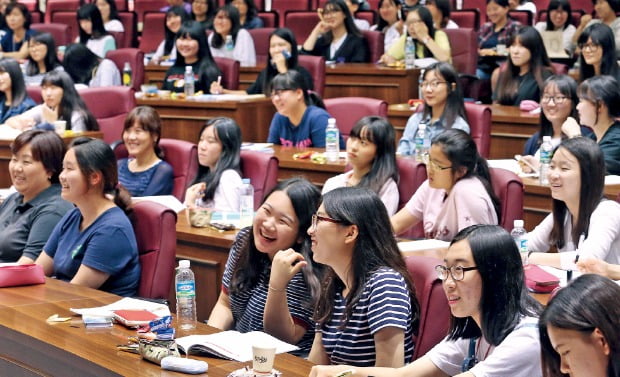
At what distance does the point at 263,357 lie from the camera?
111 inches

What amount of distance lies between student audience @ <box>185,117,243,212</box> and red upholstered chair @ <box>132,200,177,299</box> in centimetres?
126

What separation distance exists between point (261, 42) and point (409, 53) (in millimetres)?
2029

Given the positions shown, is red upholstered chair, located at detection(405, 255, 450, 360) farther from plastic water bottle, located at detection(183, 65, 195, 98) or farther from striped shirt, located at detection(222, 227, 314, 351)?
plastic water bottle, located at detection(183, 65, 195, 98)

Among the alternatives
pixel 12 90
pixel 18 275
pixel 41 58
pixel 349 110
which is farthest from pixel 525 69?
pixel 18 275

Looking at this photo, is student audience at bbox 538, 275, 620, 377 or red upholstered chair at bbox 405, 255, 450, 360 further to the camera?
red upholstered chair at bbox 405, 255, 450, 360

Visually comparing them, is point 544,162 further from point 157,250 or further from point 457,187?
point 157,250

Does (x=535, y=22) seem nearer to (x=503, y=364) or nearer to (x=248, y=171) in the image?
(x=248, y=171)

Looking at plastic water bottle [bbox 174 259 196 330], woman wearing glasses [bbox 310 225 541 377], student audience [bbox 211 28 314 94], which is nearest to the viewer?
woman wearing glasses [bbox 310 225 541 377]

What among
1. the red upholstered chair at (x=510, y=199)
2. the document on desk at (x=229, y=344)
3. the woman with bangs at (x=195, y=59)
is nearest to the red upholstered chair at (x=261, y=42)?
the woman with bangs at (x=195, y=59)

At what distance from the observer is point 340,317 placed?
10.7ft

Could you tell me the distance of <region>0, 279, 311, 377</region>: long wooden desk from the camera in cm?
303

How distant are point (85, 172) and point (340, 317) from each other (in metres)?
1.45

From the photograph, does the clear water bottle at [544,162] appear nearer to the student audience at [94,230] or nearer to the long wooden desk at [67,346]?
the student audience at [94,230]

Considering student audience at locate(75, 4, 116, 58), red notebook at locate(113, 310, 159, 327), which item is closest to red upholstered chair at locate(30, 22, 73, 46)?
student audience at locate(75, 4, 116, 58)
